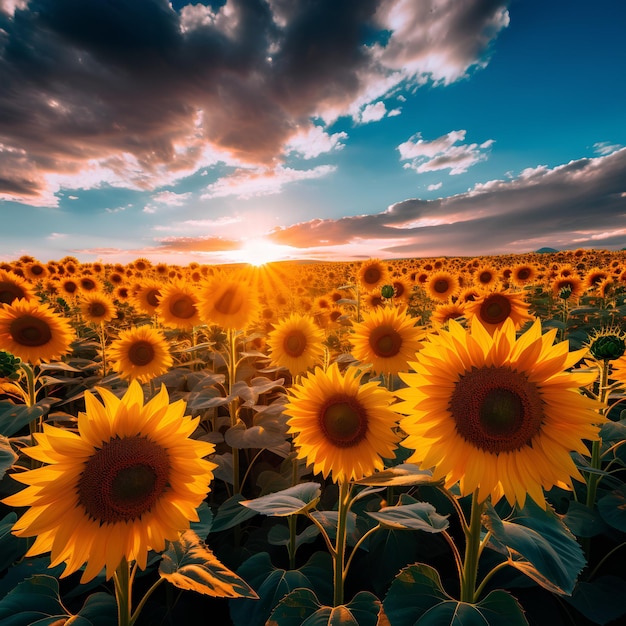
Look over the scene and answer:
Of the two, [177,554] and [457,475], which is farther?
[177,554]

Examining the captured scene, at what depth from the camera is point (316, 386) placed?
2436 millimetres

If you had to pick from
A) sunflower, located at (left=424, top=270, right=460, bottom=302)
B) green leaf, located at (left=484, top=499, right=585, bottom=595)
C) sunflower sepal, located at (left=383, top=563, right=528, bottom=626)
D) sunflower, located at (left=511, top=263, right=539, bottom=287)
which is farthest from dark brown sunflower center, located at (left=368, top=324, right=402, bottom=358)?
sunflower, located at (left=511, top=263, right=539, bottom=287)

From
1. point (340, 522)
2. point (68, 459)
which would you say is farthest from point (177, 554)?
point (340, 522)

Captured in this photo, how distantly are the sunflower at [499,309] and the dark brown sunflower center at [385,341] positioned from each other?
1.11 meters

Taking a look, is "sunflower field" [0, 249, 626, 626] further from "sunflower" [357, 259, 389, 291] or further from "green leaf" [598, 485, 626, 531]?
"sunflower" [357, 259, 389, 291]

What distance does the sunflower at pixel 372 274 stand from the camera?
30.2 feet

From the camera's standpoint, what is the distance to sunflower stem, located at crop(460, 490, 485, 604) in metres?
1.67

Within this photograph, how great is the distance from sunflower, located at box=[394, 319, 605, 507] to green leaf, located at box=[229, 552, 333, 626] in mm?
1051

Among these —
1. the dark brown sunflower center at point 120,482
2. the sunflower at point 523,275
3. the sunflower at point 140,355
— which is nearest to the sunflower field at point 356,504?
the dark brown sunflower center at point 120,482

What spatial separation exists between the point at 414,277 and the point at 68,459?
1290 centimetres

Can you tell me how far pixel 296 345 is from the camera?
4.79 m

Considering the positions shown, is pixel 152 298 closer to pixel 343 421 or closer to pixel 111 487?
pixel 343 421

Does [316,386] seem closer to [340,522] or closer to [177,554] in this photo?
[340,522]

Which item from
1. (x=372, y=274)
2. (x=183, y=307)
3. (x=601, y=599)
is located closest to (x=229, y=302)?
(x=183, y=307)
